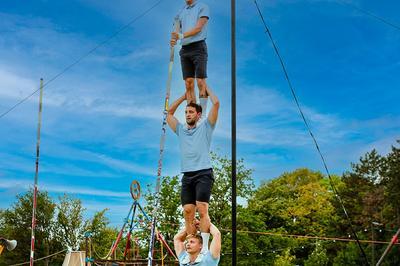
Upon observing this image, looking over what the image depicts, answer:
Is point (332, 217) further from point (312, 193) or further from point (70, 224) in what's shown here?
point (70, 224)

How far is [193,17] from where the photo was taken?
5676mm

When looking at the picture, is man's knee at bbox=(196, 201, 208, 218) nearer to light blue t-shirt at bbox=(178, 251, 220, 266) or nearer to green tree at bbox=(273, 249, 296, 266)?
light blue t-shirt at bbox=(178, 251, 220, 266)

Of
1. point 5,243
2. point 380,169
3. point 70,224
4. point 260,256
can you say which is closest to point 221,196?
point 260,256

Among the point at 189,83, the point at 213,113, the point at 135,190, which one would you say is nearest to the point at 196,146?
the point at 213,113

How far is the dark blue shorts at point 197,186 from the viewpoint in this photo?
16.0ft

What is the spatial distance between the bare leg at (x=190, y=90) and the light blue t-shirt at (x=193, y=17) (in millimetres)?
393

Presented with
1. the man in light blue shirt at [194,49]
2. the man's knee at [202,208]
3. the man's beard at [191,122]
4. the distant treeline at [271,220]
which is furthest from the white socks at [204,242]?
the distant treeline at [271,220]

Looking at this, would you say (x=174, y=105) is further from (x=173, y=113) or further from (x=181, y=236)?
(x=181, y=236)

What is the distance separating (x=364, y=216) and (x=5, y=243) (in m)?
26.6

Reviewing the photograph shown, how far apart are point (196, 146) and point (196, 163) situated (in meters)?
0.17

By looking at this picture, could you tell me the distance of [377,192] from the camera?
1171 inches

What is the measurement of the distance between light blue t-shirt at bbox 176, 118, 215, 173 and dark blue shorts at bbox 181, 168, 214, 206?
0.05 meters

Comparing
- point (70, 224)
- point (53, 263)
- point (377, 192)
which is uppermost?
point (377, 192)

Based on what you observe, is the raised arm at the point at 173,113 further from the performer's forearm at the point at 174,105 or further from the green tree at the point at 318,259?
the green tree at the point at 318,259
